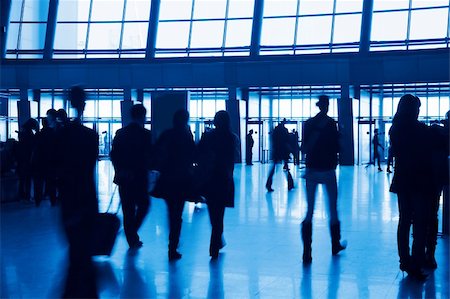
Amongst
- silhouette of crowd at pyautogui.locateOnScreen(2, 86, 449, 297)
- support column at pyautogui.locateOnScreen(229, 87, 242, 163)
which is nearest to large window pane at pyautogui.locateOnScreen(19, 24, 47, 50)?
support column at pyautogui.locateOnScreen(229, 87, 242, 163)

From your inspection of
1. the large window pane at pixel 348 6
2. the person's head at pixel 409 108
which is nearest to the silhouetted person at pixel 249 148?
the large window pane at pixel 348 6

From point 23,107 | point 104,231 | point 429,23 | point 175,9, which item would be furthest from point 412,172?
point 23,107

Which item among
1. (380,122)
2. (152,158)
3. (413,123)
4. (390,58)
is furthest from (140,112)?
(380,122)

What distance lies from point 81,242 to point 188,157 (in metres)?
2.49

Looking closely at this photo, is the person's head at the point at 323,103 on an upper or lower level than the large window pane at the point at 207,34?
lower

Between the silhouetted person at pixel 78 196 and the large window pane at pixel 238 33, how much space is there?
22.9 metres

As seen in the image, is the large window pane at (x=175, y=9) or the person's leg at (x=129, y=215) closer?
the person's leg at (x=129, y=215)

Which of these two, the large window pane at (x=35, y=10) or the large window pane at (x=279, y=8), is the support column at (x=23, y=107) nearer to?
the large window pane at (x=35, y=10)

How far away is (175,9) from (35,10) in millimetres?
7025

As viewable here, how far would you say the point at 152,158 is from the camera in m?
7.04

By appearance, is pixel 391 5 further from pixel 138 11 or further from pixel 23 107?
pixel 23 107

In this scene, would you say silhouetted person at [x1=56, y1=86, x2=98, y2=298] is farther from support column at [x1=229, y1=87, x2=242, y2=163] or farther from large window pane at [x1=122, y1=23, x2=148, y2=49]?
large window pane at [x1=122, y1=23, x2=148, y2=49]

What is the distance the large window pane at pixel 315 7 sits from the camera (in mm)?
26922

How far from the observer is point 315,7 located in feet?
88.8
